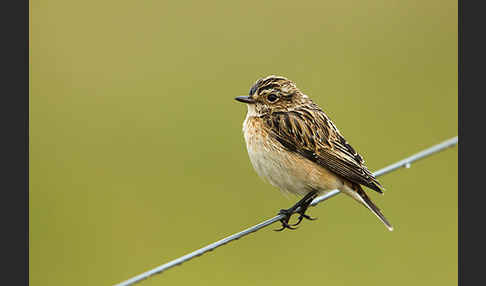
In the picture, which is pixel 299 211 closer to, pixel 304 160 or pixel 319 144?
pixel 304 160

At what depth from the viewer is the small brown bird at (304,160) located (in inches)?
280

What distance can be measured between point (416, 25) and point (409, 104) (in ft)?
9.69

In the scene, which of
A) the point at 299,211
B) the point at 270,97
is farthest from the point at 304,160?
the point at 270,97

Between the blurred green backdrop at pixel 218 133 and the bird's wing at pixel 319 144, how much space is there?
9.33 feet

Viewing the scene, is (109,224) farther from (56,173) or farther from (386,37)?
(386,37)

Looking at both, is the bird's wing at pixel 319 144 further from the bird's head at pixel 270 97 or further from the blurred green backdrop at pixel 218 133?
the blurred green backdrop at pixel 218 133

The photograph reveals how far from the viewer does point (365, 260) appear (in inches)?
385

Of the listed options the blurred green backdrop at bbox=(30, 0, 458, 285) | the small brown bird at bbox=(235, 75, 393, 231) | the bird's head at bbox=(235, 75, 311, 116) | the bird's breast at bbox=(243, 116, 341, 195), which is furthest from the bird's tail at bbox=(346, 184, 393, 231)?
the blurred green backdrop at bbox=(30, 0, 458, 285)

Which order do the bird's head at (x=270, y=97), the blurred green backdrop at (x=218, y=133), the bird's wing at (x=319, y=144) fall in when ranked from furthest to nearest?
the blurred green backdrop at (x=218, y=133), the bird's head at (x=270, y=97), the bird's wing at (x=319, y=144)

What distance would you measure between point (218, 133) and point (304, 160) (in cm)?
491

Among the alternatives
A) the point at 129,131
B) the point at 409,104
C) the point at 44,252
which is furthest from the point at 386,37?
the point at 44,252

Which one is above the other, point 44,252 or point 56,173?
point 56,173

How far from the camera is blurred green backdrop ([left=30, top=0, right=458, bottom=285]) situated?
32.6 feet

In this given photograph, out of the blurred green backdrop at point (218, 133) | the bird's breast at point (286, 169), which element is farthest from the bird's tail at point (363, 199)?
the blurred green backdrop at point (218, 133)
